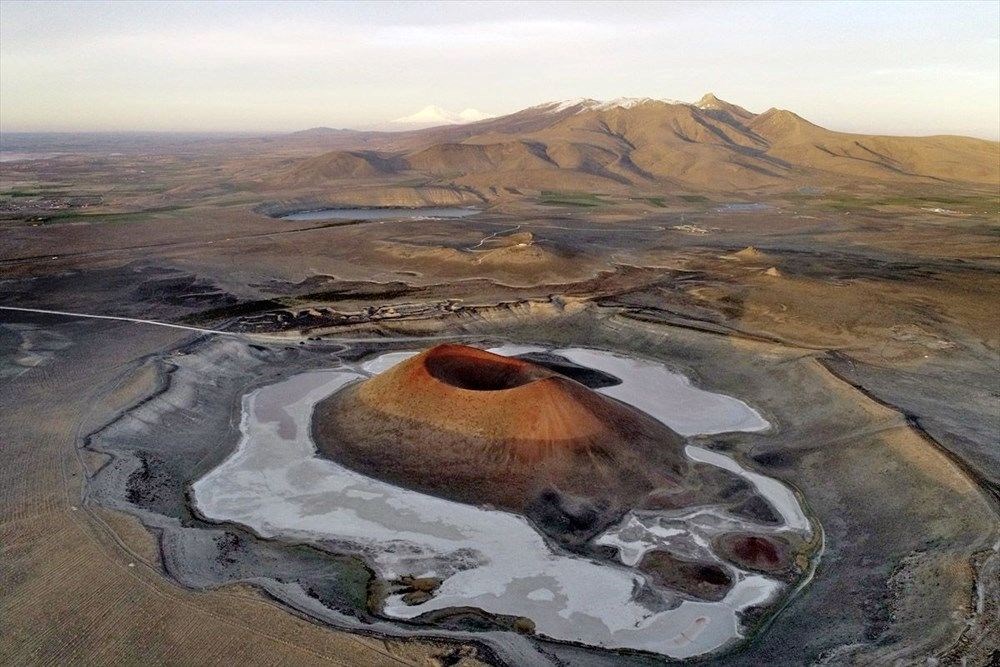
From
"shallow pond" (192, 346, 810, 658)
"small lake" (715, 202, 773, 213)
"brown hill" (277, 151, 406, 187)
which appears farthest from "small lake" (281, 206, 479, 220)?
"shallow pond" (192, 346, 810, 658)

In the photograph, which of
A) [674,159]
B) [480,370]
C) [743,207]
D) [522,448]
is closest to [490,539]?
[522,448]

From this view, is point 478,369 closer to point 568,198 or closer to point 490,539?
point 490,539

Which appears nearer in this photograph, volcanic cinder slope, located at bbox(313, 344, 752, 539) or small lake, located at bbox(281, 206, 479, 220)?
volcanic cinder slope, located at bbox(313, 344, 752, 539)

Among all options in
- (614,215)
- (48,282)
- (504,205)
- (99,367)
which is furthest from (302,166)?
(99,367)

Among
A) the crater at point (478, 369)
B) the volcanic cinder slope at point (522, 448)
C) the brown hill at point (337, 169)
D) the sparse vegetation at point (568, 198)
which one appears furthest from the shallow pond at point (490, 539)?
the brown hill at point (337, 169)

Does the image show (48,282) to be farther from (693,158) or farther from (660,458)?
(693,158)

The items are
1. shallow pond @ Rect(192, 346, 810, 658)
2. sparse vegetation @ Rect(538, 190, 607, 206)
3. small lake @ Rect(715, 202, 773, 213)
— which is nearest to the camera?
shallow pond @ Rect(192, 346, 810, 658)

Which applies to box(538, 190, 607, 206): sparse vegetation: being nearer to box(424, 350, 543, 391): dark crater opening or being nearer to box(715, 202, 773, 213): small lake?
box(715, 202, 773, 213): small lake
